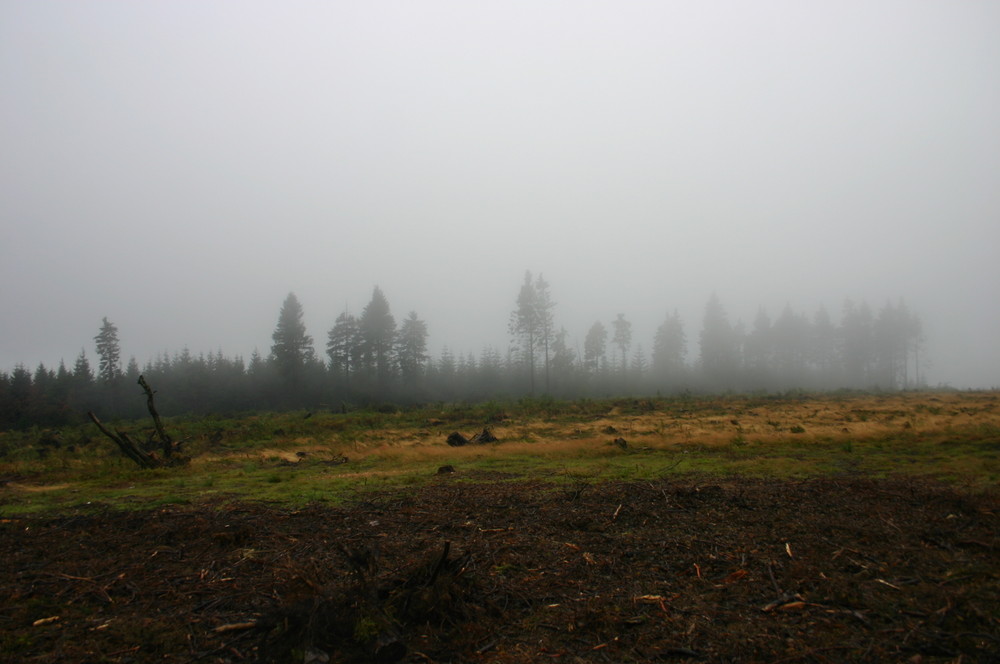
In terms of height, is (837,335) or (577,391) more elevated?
(837,335)

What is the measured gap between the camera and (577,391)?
62906 millimetres

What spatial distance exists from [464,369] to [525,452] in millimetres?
57118

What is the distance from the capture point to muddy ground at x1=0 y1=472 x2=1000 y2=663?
4.14 meters

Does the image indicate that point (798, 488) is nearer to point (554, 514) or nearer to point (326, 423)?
point (554, 514)

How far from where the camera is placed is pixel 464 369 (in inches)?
2889

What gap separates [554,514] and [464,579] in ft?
9.13

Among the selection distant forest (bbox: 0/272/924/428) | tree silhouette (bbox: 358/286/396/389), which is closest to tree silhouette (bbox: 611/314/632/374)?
distant forest (bbox: 0/272/924/428)

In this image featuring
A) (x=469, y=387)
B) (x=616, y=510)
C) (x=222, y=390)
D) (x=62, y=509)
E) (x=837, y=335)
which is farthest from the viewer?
(x=837, y=335)

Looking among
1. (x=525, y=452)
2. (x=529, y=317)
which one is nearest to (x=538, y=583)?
(x=525, y=452)

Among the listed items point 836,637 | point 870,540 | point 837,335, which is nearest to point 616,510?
point 870,540

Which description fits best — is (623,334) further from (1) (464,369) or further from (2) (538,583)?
(2) (538,583)

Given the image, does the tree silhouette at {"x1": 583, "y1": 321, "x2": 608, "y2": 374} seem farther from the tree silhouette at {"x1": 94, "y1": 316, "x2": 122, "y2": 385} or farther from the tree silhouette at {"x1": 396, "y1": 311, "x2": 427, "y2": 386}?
Answer: the tree silhouette at {"x1": 94, "y1": 316, "x2": 122, "y2": 385}

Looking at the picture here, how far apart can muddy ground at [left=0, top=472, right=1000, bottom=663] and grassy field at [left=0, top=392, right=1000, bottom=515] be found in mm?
2519

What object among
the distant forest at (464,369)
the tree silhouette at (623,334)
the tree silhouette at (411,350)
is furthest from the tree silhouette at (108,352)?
the tree silhouette at (623,334)
